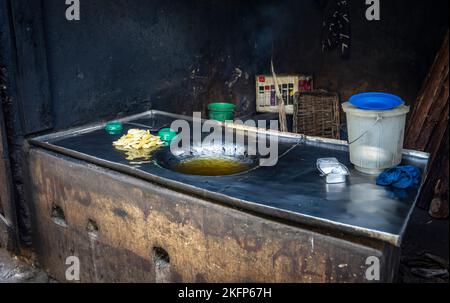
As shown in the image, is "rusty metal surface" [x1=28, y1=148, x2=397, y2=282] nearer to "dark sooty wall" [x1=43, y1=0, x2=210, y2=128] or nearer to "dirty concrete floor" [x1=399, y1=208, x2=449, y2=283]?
"dark sooty wall" [x1=43, y1=0, x2=210, y2=128]

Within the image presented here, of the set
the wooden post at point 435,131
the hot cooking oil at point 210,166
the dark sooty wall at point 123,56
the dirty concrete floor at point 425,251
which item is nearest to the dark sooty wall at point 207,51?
the dark sooty wall at point 123,56

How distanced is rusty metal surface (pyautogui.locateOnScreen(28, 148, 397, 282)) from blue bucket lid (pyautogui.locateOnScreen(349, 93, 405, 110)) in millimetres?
1030

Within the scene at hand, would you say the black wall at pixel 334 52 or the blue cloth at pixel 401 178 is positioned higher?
the black wall at pixel 334 52

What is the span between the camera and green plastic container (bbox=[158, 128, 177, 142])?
403 cm

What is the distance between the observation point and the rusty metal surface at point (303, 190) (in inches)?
92.3

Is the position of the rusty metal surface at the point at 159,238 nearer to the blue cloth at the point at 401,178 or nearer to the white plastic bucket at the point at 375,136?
the blue cloth at the point at 401,178

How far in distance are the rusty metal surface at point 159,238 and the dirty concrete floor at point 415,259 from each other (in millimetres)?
213

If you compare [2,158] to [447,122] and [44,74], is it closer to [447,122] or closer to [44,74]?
[44,74]

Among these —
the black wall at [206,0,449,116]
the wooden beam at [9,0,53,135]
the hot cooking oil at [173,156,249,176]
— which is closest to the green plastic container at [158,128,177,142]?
the hot cooking oil at [173,156,249,176]

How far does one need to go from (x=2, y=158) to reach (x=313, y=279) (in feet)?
10.4

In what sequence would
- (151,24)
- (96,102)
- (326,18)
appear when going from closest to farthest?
1. (96,102)
2. (151,24)
3. (326,18)

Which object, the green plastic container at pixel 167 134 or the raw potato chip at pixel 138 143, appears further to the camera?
the green plastic container at pixel 167 134

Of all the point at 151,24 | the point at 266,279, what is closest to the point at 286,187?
the point at 266,279

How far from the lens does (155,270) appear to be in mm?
3189
